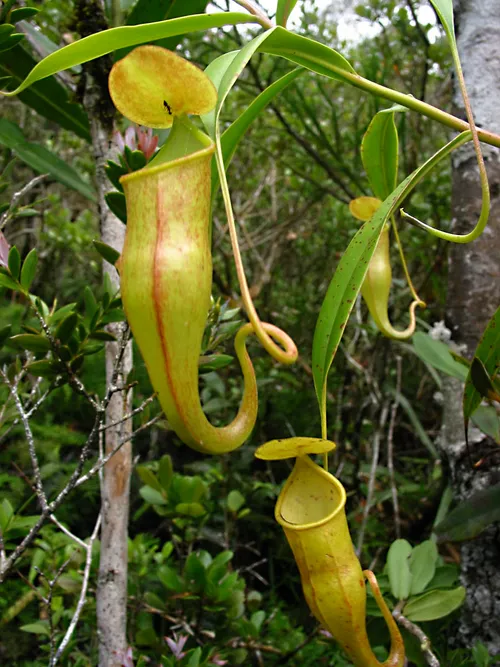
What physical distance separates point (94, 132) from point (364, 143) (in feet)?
1.23

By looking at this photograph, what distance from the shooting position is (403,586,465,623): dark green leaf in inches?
27.4

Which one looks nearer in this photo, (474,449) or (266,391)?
(474,449)

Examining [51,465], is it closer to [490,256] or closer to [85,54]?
[490,256]

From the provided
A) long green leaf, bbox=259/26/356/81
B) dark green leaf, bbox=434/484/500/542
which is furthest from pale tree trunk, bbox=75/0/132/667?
dark green leaf, bbox=434/484/500/542

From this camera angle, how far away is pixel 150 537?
1438mm

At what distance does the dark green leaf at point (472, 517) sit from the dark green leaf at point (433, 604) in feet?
0.23

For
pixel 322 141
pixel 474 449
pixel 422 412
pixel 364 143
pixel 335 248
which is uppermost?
pixel 364 143

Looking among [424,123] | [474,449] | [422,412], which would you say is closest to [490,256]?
[474,449]

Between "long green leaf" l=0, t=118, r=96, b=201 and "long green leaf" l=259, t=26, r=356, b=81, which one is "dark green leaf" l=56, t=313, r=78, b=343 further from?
"long green leaf" l=0, t=118, r=96, b=201

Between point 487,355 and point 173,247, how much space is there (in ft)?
1.33

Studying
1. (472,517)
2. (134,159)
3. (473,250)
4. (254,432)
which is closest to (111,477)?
(134,159)

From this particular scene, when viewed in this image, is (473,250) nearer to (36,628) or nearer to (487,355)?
(487,355)

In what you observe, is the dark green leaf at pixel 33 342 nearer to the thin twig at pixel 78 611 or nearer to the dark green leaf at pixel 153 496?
the thin twig at pixel 78 611

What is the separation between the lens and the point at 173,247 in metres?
0.33
